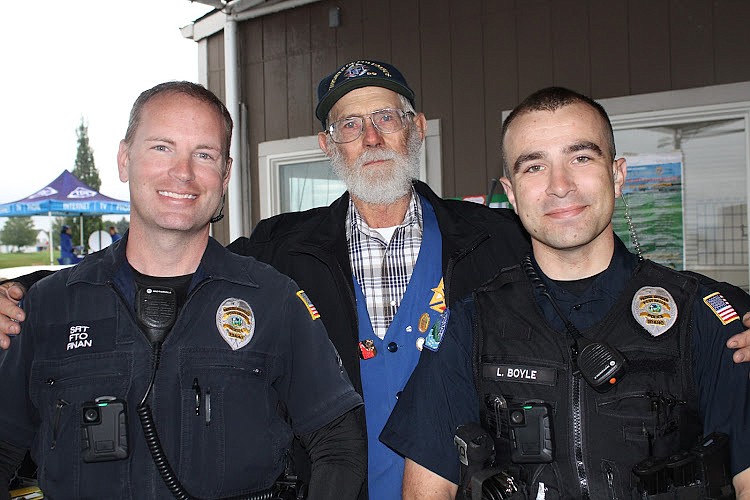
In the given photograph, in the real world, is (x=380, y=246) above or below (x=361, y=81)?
below

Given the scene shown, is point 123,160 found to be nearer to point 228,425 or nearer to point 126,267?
point 126,267

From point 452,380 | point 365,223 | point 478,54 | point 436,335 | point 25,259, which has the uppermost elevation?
point 478,54

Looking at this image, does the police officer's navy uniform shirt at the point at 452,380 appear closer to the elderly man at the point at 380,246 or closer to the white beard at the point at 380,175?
the elderly man at the point at 380,246

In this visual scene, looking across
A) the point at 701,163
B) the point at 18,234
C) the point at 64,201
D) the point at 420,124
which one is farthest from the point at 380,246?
the point at 18,234

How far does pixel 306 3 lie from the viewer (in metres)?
5.88

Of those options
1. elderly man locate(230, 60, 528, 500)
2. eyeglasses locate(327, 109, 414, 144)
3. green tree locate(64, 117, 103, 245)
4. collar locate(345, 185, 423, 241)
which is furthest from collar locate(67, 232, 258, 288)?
green tree locate(64, 117, 103, 245)

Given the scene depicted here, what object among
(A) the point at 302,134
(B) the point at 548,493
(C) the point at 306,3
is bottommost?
(B) the point at 548,493

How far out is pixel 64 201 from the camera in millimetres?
18172

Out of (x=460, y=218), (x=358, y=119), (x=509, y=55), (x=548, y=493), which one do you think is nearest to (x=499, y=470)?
(x=548, y=493)

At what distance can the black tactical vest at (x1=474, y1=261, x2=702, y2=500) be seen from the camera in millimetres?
1773

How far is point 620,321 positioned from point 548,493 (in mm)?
487

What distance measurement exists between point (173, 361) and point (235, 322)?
20 cm

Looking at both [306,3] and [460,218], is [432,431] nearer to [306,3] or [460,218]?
[460,218]

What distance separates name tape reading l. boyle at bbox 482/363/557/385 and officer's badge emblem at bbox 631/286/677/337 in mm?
269
